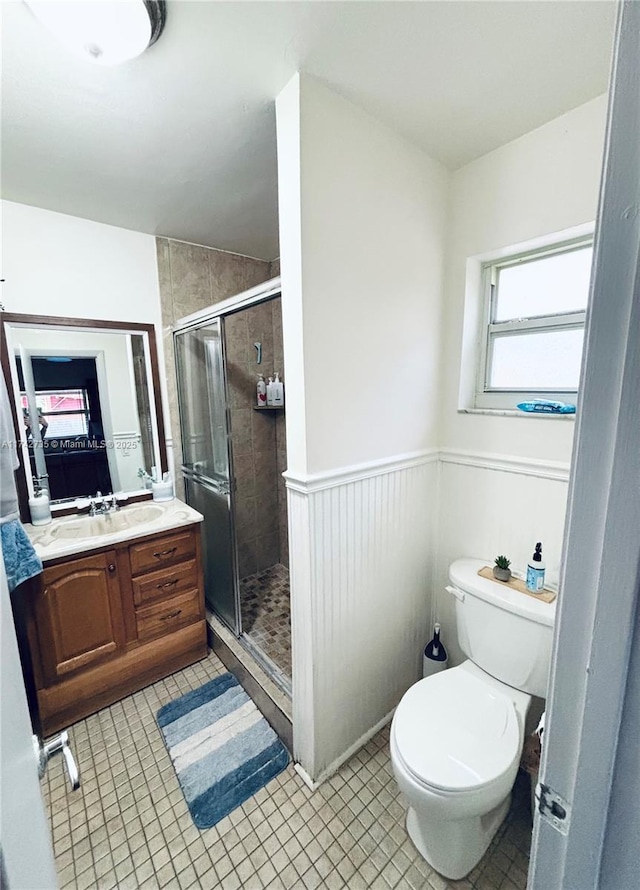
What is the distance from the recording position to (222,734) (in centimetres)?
164

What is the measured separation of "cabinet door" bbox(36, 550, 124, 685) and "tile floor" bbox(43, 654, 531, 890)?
37cm

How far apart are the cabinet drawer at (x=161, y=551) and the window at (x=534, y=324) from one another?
1.64 m

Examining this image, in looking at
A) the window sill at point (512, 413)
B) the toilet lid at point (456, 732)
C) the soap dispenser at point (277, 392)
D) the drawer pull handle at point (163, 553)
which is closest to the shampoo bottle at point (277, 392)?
the soap dispenser at point (277, 392)

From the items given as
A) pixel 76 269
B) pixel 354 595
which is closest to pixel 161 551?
pixel 354 595

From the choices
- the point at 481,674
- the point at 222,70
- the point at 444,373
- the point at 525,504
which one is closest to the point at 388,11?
the point at 222,70

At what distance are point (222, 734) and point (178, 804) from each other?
0.29 metres

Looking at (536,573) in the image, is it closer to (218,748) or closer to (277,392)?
(218,748)

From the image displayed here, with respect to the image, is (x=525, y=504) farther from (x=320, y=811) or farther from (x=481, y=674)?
(x=320, y=811)

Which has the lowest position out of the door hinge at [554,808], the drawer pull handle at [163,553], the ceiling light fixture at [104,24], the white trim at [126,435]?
the drawer pull handle at [163,553]

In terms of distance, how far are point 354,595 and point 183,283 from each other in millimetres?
2053

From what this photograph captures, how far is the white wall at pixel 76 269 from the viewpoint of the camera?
5.77 feet

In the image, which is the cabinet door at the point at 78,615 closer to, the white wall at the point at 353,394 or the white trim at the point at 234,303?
the white wall at the point at 353,394

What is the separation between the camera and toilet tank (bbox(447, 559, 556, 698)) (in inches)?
50.9

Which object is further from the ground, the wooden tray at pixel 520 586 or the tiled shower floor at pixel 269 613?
the wooden tray at pixel 520 586
